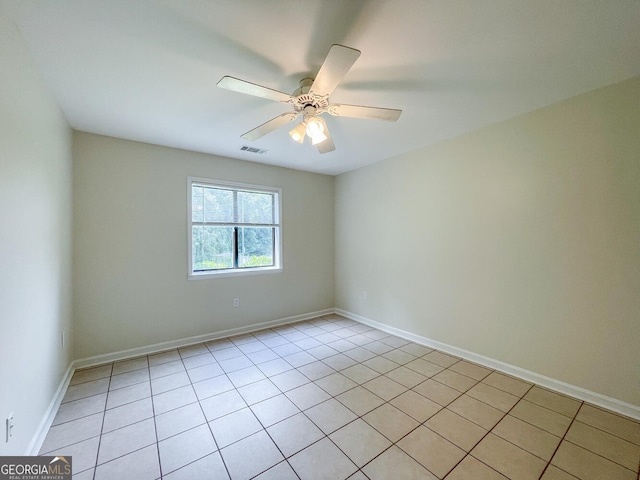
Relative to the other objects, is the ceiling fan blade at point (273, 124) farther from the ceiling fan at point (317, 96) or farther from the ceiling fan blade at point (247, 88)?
the ceiling fan blade at point (247, 88)

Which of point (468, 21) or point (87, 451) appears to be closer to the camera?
point (468, 21)

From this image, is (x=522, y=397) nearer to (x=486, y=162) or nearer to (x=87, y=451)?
(x=486, y=162)

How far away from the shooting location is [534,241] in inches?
94.6

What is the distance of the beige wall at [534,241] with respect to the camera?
1.98 meters

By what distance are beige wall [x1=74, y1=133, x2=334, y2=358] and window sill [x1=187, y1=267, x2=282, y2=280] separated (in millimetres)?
67

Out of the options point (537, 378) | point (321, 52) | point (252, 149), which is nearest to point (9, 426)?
point (321, 52)

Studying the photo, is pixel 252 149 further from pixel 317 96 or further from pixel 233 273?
pixel 317 96

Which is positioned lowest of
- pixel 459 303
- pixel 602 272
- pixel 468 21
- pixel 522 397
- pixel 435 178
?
pixel 522 397

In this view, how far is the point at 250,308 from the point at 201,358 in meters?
0.99

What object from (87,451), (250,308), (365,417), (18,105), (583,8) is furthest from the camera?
(250,308)

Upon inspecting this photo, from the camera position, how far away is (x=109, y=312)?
2881 millimetres

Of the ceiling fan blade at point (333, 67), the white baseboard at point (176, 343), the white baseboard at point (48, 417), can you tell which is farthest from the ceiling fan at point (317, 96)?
the white baseboard at point (176, 343)

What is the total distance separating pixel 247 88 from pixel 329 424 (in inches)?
91.7

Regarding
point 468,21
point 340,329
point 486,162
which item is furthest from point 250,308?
point 468,21
